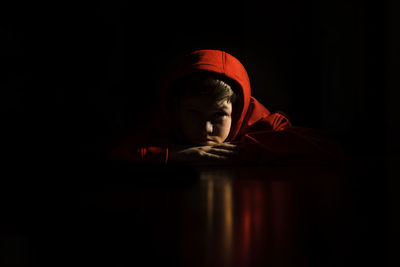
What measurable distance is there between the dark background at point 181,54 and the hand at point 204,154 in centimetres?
64

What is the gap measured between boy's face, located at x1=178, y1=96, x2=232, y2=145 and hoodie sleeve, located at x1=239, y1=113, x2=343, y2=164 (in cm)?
8

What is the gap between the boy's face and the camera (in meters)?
0.89

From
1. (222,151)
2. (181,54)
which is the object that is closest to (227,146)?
Answer: (222,151)

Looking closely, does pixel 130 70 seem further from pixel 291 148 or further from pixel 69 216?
pixel 69 216

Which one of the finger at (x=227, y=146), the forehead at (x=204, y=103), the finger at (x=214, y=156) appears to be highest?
the forehead at (x=204, y=103)

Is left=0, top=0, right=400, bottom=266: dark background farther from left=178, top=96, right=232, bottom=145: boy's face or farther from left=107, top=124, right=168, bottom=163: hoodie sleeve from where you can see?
left=178, top=96, right=232, bottom=145: boy's face

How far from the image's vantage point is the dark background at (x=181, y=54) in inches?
57.1

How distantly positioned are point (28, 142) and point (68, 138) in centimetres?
18

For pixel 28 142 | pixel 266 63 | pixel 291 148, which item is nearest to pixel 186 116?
pixel 291 148

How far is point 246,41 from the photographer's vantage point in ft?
4.81

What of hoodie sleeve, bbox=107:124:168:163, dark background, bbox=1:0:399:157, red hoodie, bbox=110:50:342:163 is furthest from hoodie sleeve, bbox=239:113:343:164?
dark background, bbox=1:0:399:157

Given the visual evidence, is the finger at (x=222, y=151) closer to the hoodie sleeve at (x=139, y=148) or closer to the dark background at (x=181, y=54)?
the hoodie sleeve at (x=139, y=148)

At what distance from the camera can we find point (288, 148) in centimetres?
91

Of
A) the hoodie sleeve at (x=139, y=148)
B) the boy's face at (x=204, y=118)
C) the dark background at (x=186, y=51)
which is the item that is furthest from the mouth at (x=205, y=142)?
the dark background at (x=186, y=51)
